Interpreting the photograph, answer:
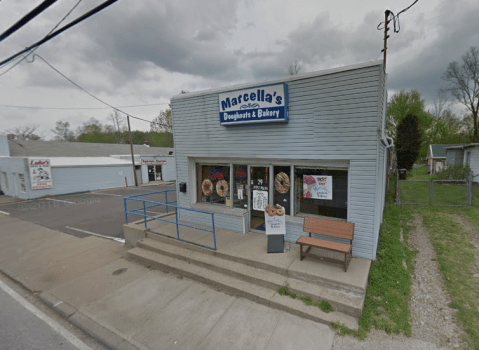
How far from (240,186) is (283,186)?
138 cm

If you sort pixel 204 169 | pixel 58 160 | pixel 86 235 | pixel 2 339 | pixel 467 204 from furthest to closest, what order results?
pixel 58 160, pixel 467 204, pixel 86 235, pixel 204 169, pixel 2 339

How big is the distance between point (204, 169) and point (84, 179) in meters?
17.9

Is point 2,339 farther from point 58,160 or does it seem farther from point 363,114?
point 58,160

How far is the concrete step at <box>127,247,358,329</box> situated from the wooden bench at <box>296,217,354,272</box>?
104 cm

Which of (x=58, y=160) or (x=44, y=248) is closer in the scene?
(x=44, y=248)

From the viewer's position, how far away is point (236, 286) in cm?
461

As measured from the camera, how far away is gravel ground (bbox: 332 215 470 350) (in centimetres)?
331

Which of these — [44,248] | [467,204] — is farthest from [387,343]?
[467,204]

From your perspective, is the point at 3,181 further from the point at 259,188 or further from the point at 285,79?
the point at 285,79

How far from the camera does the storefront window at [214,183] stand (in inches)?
281

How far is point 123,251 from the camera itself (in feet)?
22.9

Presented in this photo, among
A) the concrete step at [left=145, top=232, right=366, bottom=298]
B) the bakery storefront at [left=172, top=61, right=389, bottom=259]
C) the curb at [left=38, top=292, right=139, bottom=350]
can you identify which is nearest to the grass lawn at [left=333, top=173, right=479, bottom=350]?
the concrete step at [left=145, top=232, right=366, bottom=298]

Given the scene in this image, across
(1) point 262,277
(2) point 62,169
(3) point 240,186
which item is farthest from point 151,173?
(1) point 262,277

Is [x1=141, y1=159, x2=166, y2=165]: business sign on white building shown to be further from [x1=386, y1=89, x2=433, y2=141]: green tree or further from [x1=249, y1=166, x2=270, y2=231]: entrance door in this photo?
[x1=386, y1=89, x2=433, y2=141]: green tree
